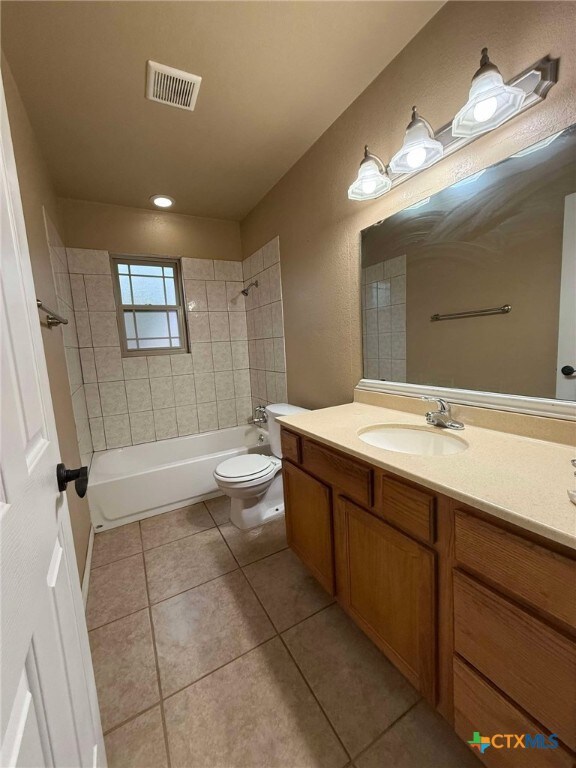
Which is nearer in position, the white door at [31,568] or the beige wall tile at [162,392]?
the white door at [31,568]

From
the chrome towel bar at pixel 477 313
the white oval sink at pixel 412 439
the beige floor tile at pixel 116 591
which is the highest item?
the chrome towel bar at pixel 477 313

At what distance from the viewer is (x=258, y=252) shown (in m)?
2.72

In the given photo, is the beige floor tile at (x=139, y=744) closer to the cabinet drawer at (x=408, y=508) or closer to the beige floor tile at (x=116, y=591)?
the beige floor tile at (x=116, y=591)

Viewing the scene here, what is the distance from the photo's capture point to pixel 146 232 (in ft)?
8.75

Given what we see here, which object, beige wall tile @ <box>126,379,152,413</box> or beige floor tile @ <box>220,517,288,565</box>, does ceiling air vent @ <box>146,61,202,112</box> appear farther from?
beige floor tile @ <box>220,517,288,565</box>

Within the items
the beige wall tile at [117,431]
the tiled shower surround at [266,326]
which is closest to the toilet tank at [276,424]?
the tiled shower surround at [266,326]

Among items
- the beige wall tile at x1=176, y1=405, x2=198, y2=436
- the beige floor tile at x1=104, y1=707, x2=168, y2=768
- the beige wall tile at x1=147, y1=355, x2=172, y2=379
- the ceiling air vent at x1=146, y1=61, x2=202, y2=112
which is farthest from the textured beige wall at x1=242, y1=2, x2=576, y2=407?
the beige floor tile at x1=104, y1=707, x2=168, y2=768

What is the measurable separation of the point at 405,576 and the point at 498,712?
1.04 ft

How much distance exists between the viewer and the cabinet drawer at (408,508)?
2.74 ft

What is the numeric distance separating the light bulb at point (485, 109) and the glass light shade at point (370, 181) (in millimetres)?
418

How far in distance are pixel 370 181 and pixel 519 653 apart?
5.59ft

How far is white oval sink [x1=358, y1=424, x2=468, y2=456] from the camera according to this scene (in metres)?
1.19

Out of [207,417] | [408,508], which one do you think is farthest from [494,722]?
[207,417]

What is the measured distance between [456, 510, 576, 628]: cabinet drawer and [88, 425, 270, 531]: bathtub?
1970mm
